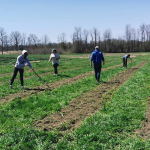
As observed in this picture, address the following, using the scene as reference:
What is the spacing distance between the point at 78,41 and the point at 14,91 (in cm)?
Result: 8965

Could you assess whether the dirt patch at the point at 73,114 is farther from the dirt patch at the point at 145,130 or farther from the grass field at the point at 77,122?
the dirt patch at the point at 145,130

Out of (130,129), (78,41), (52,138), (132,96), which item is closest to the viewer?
(52,138)

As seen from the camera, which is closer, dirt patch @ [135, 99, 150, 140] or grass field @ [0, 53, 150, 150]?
grass field @ [0, 53, 150, 150]

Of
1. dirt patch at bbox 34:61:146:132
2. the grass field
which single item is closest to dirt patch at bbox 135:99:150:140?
the grass field

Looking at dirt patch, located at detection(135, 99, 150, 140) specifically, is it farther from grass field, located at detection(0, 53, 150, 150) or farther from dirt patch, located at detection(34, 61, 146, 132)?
dirt patch, located at detection(34, 61, 146, 132)

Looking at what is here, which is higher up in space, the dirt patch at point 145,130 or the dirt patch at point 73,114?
the dirt patch at point 73,114

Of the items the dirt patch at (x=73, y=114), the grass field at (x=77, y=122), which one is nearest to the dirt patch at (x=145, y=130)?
the grass field at (x=77, y=122)

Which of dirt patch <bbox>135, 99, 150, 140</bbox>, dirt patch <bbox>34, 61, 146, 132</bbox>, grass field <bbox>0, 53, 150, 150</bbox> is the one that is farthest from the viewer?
dirt patch <bbox>34, 61, 146, 132</bbox>

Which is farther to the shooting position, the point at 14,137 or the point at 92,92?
the point at 92,92

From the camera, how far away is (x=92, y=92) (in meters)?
9.06

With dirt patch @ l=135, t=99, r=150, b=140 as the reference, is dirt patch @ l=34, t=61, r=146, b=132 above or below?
above

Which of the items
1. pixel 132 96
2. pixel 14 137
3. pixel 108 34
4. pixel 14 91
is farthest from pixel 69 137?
pixel 108 34

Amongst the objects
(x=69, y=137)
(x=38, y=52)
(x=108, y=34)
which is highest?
(x=108, y=34)

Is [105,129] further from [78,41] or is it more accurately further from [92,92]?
[78,41]
